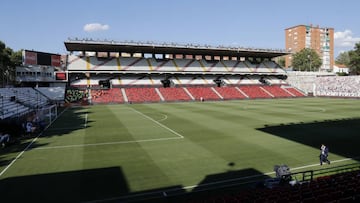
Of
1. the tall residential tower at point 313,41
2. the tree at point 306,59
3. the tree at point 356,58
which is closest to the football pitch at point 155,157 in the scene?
the tree at point 356,58

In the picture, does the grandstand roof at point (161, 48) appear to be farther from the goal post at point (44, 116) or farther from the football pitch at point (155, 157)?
the football pitch at point (155, 157)

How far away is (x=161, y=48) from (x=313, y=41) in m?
121

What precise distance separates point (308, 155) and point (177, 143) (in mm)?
8849

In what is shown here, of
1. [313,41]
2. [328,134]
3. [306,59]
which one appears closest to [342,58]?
[313,41]

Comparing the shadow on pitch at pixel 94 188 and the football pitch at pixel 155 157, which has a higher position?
the football pitch at pixel 155 157

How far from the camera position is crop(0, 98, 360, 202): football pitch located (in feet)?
38.8

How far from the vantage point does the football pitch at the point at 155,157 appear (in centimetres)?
1182

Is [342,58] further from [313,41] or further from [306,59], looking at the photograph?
[306,59]

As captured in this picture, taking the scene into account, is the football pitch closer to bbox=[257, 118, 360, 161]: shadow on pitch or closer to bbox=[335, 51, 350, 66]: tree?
bbox=[257, 118, 360, 161]: shadow on pitch

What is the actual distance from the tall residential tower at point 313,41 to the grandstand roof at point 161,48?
83.5 m

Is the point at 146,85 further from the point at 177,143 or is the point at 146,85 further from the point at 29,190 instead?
the point at 29,190

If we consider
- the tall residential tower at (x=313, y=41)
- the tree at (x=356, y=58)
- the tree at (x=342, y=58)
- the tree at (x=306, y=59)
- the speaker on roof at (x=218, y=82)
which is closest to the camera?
the speaker on roof at (x=218, y=82)

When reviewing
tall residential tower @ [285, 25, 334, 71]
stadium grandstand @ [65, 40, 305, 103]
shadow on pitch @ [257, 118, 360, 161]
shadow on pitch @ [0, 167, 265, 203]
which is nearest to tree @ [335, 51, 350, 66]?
tall residential tower @ [285, 25, 334, 71]

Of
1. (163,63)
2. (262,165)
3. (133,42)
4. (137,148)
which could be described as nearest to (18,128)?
(137,148)
